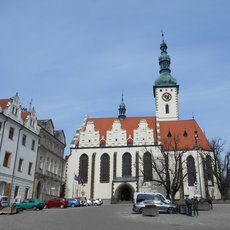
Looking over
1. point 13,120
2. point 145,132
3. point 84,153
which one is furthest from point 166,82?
point 13,120

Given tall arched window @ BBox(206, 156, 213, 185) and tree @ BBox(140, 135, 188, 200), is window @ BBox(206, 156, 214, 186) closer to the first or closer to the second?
tall arched window @ BBox(206, 156, 213, 185)

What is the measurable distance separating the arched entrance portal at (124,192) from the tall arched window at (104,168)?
3.10m

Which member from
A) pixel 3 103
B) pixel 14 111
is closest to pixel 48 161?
pixel 14 111

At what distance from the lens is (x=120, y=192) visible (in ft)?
173

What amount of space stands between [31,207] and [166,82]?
4981cm

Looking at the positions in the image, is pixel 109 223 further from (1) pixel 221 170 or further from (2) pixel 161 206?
(1) pixel 221 170

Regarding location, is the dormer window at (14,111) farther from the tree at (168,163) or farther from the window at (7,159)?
the tree at (168,163)

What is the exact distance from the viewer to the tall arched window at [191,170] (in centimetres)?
5119

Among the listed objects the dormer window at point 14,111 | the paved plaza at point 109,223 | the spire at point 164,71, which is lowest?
the paved plaza at point 109,223

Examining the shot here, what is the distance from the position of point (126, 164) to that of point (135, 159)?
6.77 feet

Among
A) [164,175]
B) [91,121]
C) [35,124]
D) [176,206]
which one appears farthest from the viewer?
[91,121]

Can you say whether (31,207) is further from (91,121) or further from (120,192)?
(91,121)

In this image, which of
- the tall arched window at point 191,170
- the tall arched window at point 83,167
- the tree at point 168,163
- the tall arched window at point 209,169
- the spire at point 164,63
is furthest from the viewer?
the spire at point 164,63

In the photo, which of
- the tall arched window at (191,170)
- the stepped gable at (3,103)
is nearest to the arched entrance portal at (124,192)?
the tall arched window at (191,170)
